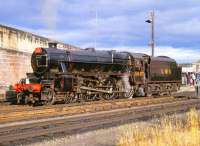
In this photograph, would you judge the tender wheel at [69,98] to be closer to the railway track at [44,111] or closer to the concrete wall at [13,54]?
the railway track at [44,111]

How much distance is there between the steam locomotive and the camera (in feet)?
81.8

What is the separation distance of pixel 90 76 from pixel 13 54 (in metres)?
7.62

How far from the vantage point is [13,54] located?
107ft

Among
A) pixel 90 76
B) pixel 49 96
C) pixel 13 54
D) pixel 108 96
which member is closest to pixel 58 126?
pixel 49 96

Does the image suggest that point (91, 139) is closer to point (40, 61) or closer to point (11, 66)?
point (40, 61)

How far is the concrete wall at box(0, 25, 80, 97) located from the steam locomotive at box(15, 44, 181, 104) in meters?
5.65

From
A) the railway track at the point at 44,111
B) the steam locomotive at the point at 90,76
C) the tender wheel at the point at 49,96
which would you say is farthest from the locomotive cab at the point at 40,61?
the railway track at the point at 44,111

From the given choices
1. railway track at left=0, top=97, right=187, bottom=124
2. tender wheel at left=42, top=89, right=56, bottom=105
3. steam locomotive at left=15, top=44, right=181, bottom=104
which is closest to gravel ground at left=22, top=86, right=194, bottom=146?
railway track at left=0, top=97, right=187, bottom=124

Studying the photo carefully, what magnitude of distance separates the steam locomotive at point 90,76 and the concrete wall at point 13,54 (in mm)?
5649

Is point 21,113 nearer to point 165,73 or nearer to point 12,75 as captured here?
point 12,75

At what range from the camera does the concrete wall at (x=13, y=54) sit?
1228 inches

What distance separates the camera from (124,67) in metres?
31.1

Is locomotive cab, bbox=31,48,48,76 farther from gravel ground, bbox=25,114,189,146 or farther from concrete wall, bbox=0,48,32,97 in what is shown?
gravel ground, bbox=25,114,189,146

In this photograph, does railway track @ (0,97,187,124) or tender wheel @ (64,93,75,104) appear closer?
railway track @ (0,97,187,124)
